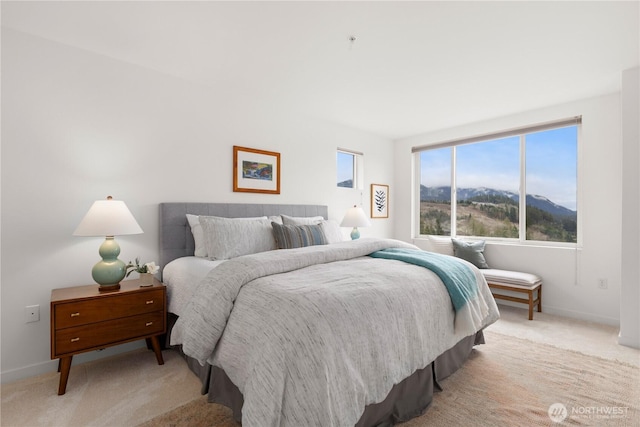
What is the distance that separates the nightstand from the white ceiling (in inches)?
71.4

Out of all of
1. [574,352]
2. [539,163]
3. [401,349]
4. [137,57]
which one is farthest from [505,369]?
[137,57]

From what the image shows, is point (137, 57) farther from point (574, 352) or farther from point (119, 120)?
point (574, 352)

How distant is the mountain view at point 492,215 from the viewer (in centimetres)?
371

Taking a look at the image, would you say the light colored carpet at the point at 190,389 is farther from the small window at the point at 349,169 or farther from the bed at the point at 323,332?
the small window at the point at 349,169

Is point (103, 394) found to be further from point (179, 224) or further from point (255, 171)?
point (255, 171)

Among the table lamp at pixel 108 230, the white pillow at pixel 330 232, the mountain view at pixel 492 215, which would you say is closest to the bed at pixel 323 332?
the table lamp at pixel 108 230

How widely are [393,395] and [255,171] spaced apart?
2555 mm

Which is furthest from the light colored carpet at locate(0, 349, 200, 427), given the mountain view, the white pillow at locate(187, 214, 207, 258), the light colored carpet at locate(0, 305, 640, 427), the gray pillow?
the mountain view

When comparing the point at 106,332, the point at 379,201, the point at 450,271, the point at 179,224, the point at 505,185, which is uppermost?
the point at 505,185

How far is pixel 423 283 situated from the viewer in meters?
1.88

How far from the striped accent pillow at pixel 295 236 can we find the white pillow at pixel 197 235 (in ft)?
2.06

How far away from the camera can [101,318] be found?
207 centimetres

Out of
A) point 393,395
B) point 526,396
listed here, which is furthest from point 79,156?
point 526,396

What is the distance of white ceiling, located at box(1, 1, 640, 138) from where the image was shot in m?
1.94
